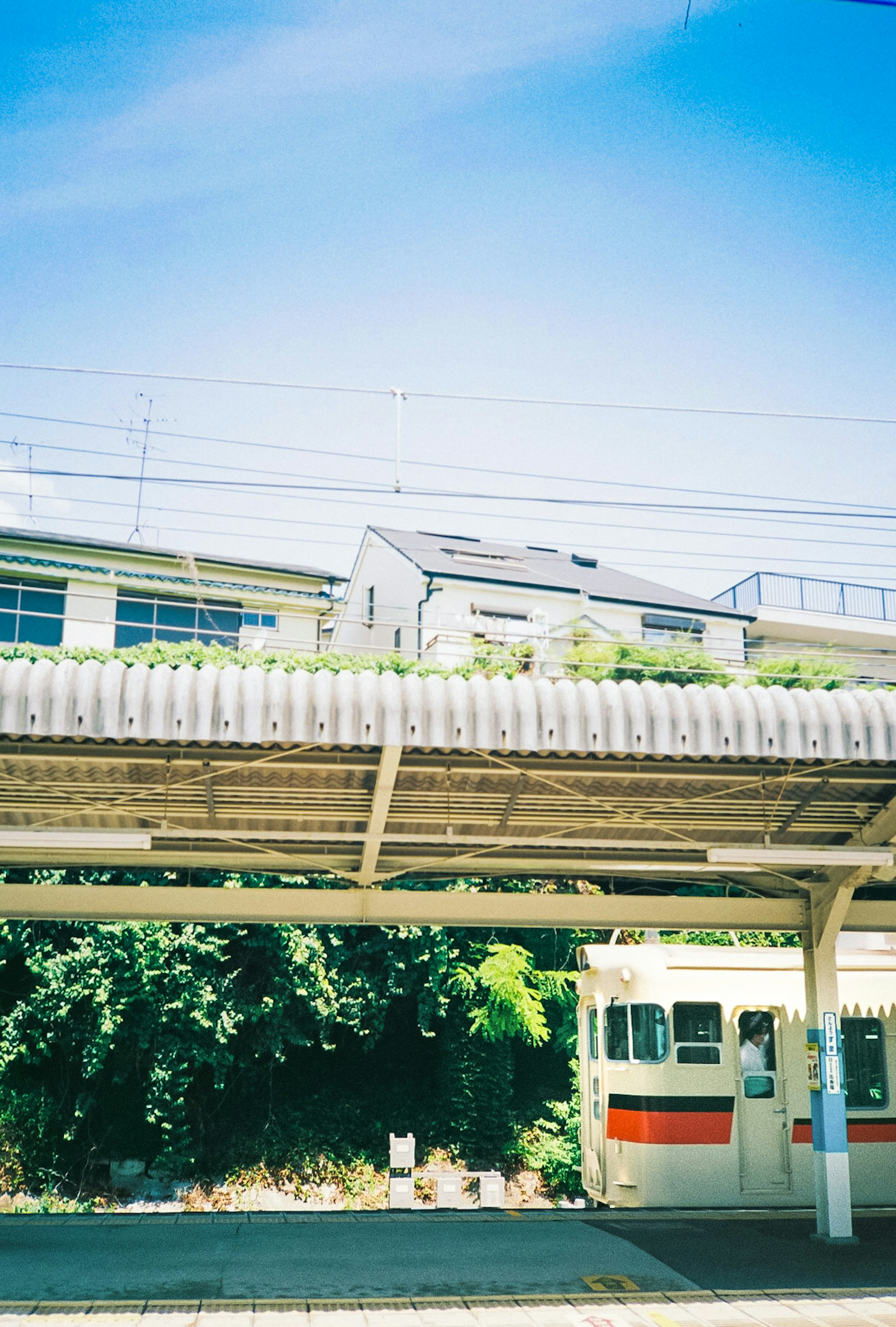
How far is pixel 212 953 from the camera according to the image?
62.0ft

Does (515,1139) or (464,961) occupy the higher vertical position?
(464,961)

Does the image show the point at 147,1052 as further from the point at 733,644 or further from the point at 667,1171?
the point at 733,644

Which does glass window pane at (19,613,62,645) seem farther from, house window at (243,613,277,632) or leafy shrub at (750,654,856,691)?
leafy shrub at (750,654,856,691)

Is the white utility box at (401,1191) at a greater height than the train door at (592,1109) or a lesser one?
lesser

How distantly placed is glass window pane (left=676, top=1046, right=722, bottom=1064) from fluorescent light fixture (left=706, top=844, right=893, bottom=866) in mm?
3682

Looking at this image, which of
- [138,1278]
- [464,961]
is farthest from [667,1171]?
[464,961]

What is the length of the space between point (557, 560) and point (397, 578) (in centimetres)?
588

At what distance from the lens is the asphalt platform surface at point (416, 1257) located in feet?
25.5

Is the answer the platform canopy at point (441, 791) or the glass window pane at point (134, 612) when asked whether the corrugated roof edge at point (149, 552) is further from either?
the platform canopy at point (441, 791)

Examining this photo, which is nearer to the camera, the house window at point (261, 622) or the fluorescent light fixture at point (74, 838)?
the fluorescent light fixture at point (74, 838)

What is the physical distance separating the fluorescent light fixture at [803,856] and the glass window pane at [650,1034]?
11.7ft

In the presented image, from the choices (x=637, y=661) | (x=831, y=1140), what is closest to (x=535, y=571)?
(x=637, y=661)

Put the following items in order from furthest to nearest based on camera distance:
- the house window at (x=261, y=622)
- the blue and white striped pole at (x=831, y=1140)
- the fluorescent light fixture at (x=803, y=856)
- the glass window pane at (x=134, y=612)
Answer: the house window at (x=261, y=622) → the glass window pane at (x=134, y=612) → the blue and white striped pole at (x=831, y=1140) → the fluorescent light fixture at (x=803, y=856)

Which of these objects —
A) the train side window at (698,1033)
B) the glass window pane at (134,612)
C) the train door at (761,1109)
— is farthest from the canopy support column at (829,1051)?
the glass window pane at (134,612)
